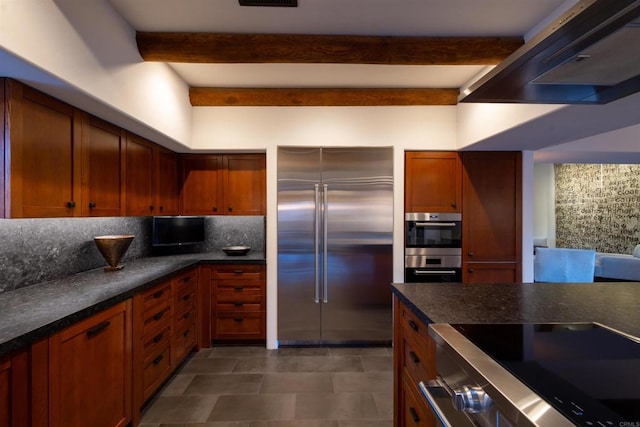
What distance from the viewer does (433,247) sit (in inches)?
123

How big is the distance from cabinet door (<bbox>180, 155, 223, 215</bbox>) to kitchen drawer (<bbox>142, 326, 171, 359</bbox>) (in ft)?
4.46

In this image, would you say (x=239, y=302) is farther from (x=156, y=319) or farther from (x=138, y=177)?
(x=138, y=177)

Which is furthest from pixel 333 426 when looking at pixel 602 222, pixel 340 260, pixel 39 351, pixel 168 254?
pixel 602 222

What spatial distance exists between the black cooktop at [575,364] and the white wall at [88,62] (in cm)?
216

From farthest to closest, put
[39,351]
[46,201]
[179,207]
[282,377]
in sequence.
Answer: [179,207], [282,377], [46,201], [39,351]

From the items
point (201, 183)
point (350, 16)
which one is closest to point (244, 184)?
point (201, 183)

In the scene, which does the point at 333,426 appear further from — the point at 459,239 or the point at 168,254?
the point at 168,254

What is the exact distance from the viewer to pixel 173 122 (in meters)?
2.68

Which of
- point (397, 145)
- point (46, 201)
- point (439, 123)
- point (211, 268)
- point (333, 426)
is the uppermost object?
point (439, 123)

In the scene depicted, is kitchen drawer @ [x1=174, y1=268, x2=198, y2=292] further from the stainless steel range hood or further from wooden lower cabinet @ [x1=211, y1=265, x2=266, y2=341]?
the stainless steel range hood

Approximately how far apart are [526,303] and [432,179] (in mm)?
1869

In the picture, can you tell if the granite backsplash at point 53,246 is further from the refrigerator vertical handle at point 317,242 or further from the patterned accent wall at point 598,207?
the patterned accent wall at point 598,207

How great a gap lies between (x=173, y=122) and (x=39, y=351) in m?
2.03

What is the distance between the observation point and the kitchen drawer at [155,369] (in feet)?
6.79
